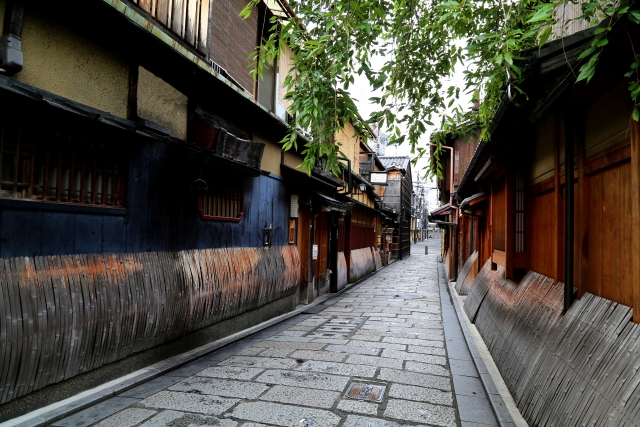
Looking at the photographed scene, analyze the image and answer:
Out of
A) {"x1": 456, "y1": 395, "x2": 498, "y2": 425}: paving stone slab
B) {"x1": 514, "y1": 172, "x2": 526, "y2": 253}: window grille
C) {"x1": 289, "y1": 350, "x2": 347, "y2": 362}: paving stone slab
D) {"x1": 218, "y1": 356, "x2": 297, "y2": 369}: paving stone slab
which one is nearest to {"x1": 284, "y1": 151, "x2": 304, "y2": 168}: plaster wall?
{"x1": 289, "y1": 350, "x2": 347, "y2": 362}: paving stone slab

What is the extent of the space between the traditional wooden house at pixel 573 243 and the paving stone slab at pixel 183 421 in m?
3.70

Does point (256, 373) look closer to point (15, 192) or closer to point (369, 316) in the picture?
point (15, 192)

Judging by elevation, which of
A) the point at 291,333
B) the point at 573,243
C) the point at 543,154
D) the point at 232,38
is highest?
the point at 232,38

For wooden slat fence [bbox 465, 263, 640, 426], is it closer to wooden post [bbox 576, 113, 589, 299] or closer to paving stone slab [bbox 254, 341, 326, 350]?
wooden post [bbox 576, 113, 589, 299]

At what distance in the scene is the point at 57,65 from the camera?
5246mm

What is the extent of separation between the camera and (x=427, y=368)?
7570 millimetres

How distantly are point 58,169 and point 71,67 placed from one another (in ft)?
4.51

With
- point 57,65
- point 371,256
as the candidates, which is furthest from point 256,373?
point 371,256

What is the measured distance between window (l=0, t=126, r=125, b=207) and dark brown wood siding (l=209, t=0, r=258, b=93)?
3.97m

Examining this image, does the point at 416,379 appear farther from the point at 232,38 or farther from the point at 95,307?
the point at 232,38

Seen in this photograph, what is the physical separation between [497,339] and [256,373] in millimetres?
4601

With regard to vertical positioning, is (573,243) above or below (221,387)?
above

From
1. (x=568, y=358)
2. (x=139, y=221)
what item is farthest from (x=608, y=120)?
(x=139, y=221)

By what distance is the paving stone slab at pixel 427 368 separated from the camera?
7346 millimetres
